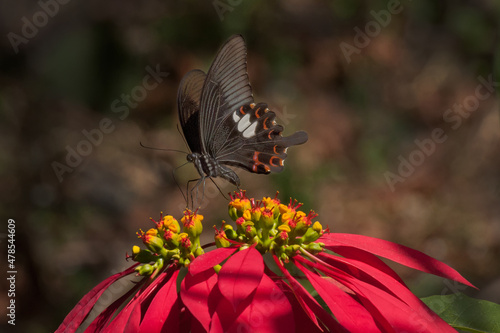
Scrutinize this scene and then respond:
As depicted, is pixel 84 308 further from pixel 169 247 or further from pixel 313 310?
pixel 313 310

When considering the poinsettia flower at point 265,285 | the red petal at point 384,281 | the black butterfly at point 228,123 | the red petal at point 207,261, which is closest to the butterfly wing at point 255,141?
the black butterfly at point 228,123

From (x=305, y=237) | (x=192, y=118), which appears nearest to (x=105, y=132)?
(x=192, y=118)

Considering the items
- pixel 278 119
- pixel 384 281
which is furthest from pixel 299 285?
pixel 278 119

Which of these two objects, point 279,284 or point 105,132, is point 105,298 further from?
point 279,284

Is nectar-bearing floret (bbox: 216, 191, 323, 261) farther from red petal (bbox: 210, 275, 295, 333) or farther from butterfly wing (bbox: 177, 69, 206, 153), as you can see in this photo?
butterfly wing (bbox: 177, 69, 206, 153)

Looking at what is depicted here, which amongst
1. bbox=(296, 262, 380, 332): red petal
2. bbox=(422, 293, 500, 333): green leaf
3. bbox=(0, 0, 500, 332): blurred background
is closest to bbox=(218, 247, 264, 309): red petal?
bbox=(296, 262, 380, 332): red petal

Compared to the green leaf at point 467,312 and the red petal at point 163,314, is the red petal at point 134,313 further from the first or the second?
the green leaf at point 467,312
